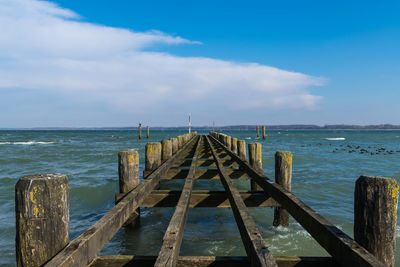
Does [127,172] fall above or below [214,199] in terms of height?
above

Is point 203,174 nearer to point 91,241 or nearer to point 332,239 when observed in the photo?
point 332,239

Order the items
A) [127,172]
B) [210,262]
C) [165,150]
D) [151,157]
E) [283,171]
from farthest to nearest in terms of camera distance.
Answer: [165,150] < [151,157] < [283,171] < [127,172] < [210,262]

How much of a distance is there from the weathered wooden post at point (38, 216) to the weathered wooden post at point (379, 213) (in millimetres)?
2432

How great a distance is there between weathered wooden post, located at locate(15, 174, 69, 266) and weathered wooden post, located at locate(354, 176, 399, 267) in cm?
243

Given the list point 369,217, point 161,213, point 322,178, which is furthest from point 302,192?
point 369,217

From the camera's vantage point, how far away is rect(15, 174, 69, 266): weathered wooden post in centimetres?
178

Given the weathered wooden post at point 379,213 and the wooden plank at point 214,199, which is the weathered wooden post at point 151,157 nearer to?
the wooden plank at point 214,199

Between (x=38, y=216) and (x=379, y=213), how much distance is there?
8.67 ft

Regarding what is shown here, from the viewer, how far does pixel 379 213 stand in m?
2.17

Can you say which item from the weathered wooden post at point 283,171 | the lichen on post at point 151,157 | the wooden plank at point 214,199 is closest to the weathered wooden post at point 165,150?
the lichen on post at point 151,157

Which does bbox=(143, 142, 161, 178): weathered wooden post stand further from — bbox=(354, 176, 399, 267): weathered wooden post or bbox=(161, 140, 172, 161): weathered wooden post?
bbox=(354, 176, 399, 267): weathered wooden post

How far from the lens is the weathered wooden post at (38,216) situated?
1781 millimetres

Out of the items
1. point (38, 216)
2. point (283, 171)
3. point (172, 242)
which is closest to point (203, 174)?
point (283, 171)

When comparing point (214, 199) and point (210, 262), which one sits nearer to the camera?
point (210, 262)
